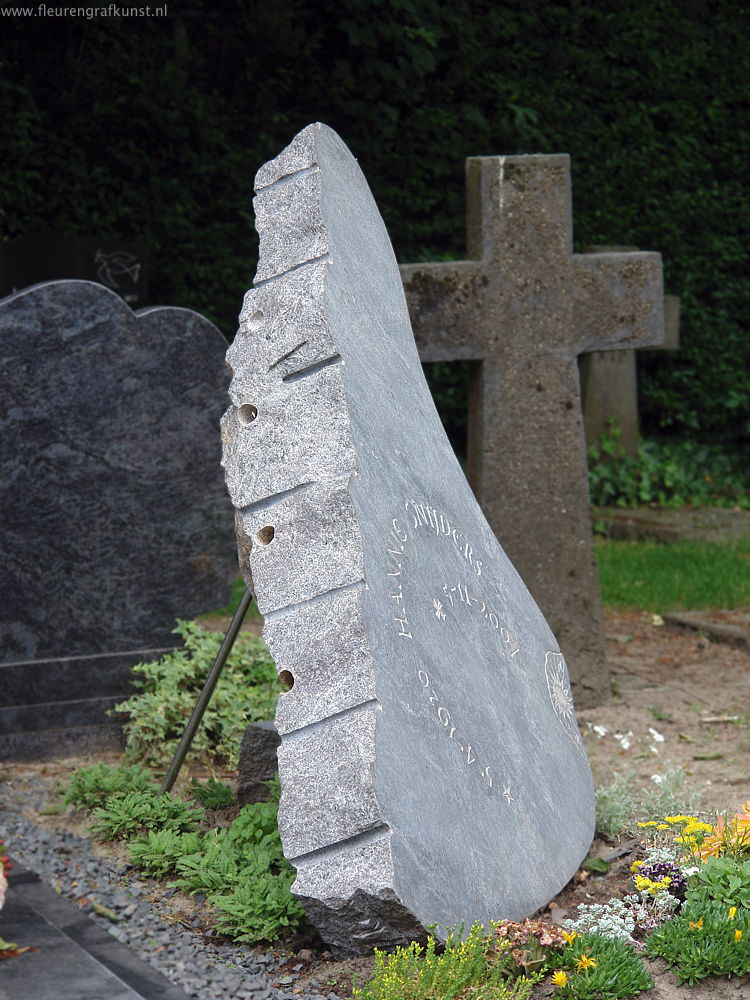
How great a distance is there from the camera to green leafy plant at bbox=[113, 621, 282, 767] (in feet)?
14.4

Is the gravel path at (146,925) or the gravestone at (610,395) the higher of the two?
the gravestone at (610,395)

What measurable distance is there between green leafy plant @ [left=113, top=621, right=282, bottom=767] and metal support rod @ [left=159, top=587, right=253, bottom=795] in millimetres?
514

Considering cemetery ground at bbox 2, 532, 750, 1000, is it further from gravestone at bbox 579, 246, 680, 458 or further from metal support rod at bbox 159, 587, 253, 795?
gravestone at bbox 579, 246, 680, 458

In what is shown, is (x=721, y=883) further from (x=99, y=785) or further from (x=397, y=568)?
(x=99, y=785)

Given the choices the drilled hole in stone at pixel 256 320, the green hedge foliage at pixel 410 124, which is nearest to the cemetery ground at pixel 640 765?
the drilled hole in stone at pixel 256 320

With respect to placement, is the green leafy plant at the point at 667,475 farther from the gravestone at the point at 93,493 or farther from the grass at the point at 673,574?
the gravestone at the point at 93,493

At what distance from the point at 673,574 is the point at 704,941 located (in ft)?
17.1

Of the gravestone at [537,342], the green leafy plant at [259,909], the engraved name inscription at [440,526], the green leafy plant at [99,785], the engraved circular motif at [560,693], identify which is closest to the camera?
the green leafy plant at [259,909]

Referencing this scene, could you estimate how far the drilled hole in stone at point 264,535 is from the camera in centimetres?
282

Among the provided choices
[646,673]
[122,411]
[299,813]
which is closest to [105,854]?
[299,813]

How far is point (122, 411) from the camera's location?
468 cm

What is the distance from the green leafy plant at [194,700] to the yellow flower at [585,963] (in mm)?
1889

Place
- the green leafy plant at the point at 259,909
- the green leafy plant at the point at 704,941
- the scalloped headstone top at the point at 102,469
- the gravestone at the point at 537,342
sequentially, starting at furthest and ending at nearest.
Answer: the gravestone at the point at 537,342, the scalloped headstone top at the point at 102,469, the green leafy plant at the point at 259,909, the green leafy plant at the point at 704,941

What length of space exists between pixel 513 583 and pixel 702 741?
4.95 feet
